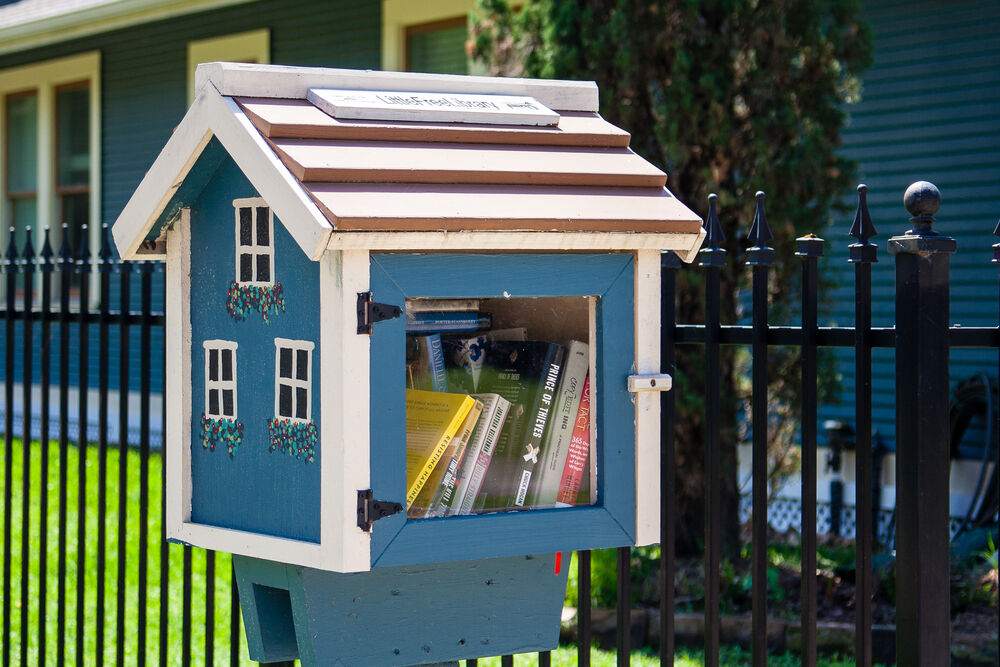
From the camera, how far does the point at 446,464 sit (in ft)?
6.83

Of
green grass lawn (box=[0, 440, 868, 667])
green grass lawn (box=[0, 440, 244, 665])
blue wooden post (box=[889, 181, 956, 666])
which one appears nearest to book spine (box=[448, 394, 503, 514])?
blue wooden post (box=[889, 181, 956, 666])

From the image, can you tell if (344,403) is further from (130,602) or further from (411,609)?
(130,602)

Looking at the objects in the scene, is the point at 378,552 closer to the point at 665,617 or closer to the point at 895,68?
the point at 665,617

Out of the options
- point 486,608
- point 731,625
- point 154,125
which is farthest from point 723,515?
point 154,125

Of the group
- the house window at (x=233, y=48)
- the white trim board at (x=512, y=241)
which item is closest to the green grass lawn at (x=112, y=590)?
the white trim board at (x=512, y=241)

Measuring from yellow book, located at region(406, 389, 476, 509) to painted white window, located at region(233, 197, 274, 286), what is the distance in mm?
347

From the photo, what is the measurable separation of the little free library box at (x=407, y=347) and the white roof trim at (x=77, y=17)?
8552 millimetres

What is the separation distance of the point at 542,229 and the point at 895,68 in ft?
19.0

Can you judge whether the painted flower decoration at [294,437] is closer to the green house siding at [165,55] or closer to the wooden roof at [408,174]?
the wooden roof at [408,174]

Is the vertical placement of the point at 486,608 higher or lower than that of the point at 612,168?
lower

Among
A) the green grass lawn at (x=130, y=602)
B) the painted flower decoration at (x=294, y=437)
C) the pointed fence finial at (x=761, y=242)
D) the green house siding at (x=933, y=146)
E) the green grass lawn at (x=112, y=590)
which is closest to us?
the painted flower decoration at (x=294, y=437)

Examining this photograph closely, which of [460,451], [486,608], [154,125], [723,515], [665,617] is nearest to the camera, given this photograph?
[460,451]

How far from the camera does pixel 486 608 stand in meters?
2.22

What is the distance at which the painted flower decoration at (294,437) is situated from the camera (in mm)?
2008
